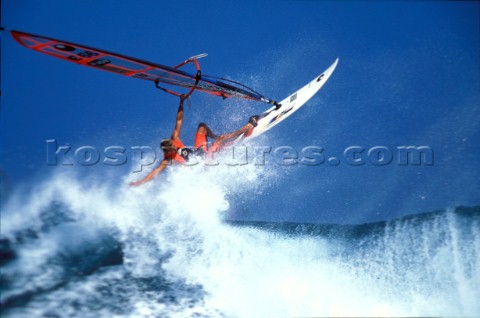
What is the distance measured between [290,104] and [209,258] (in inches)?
63.5

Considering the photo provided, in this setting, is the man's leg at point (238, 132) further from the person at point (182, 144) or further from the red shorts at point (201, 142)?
the red shorts at point (201, 142)

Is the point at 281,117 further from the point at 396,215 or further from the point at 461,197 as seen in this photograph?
the point at 461,197

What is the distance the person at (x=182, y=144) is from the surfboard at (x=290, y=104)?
0.09 metres

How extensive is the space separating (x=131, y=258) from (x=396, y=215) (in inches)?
102

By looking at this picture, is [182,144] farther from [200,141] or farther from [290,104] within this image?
[290,104]

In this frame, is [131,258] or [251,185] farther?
[251,185]

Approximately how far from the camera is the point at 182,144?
2936mm

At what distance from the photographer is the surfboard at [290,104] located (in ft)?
11.3

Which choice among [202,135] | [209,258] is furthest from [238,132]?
[209,258]

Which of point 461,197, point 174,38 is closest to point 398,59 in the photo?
point 461,197

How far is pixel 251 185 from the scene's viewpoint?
11.6ft

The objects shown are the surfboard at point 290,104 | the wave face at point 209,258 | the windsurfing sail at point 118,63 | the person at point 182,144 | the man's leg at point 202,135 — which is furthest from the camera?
the surfboard at point 290,104

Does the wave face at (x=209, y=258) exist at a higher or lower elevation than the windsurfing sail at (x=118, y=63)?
lower

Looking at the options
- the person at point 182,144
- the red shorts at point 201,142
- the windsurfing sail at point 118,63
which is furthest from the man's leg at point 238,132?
the windsurfing sail at point 118,63
